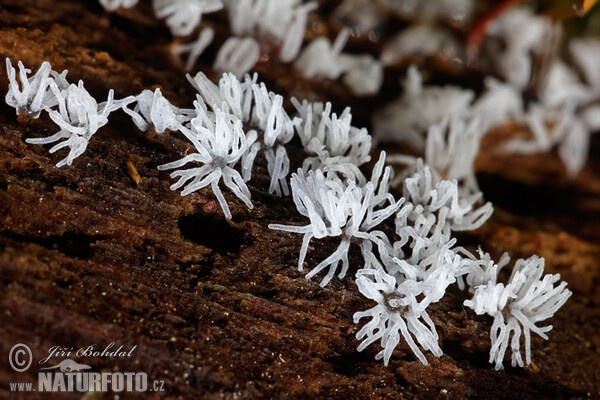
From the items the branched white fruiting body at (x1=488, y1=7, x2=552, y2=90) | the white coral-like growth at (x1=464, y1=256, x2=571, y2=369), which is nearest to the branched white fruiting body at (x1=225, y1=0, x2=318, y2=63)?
the branched white fruiting body at (x1=488, y1=7, x2=552, y2=90)

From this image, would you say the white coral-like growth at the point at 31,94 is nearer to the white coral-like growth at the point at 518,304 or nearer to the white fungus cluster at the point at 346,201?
the white fungus cluster at the point at 346,201

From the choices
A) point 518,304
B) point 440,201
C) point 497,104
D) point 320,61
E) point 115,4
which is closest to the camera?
point 518,304

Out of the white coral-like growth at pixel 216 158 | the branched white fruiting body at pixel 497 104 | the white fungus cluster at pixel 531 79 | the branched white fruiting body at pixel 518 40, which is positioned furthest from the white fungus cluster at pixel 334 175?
the branched white fruiting body at pixel 518 40

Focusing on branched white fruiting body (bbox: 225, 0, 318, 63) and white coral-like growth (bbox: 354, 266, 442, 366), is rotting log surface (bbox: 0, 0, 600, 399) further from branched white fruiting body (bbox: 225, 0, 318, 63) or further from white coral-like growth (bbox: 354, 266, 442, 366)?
branched white fruiting body (bbox: 225, 0, 318, 63)

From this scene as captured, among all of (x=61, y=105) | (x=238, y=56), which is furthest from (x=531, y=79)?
(x=61, y=105)

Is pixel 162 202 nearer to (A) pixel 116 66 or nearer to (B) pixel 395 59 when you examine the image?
(A) pixel 116 66

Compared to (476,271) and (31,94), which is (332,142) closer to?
(476,271)
